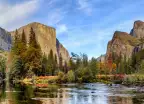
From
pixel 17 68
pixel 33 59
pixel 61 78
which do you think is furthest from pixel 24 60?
pixel 61 78

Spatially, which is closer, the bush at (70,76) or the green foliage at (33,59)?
the bush at (70,76)

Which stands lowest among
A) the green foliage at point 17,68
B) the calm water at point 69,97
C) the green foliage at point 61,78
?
the calm water at point 69,97

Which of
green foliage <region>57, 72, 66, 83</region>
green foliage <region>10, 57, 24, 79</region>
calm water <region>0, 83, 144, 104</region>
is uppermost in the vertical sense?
green foliage <region>10, 57, 24, 79</region>

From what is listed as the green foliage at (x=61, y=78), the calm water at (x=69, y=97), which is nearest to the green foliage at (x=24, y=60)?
the green foliage at (x=61, y=78)

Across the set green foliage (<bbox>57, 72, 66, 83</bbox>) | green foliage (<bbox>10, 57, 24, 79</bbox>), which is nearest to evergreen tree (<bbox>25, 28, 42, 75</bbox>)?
green foliage (<bbox>10, 57, 24, 79</bbox>)

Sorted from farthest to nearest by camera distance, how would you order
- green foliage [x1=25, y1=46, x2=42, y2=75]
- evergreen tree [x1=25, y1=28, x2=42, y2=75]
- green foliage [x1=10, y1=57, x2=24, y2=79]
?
evergreen tree [x1=25, y1=28, x2=42, y2=75] < green foliage [x1=25, y1=46, x2=42, y2=75] < green foliage [x1=10, y1=57, x2=24, y2=79]

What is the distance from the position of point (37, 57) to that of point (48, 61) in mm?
36924

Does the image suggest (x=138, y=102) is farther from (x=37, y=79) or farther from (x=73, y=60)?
(x=73, y=60)

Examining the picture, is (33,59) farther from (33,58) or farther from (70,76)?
(70,76)

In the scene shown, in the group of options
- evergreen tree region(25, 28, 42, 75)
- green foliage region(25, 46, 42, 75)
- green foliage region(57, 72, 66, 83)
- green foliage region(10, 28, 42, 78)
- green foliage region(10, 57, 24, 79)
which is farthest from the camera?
evergreen tree region(25, 28, 42, 75)

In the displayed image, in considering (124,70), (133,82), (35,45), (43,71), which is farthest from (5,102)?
(124,70)

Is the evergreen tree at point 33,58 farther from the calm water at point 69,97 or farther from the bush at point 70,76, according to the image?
the calm water at point 69,97

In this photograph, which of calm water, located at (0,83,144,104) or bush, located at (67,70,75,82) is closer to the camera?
calm water, located at (0,83,144,104)

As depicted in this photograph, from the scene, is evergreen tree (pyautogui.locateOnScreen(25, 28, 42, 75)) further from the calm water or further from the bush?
the calm water
